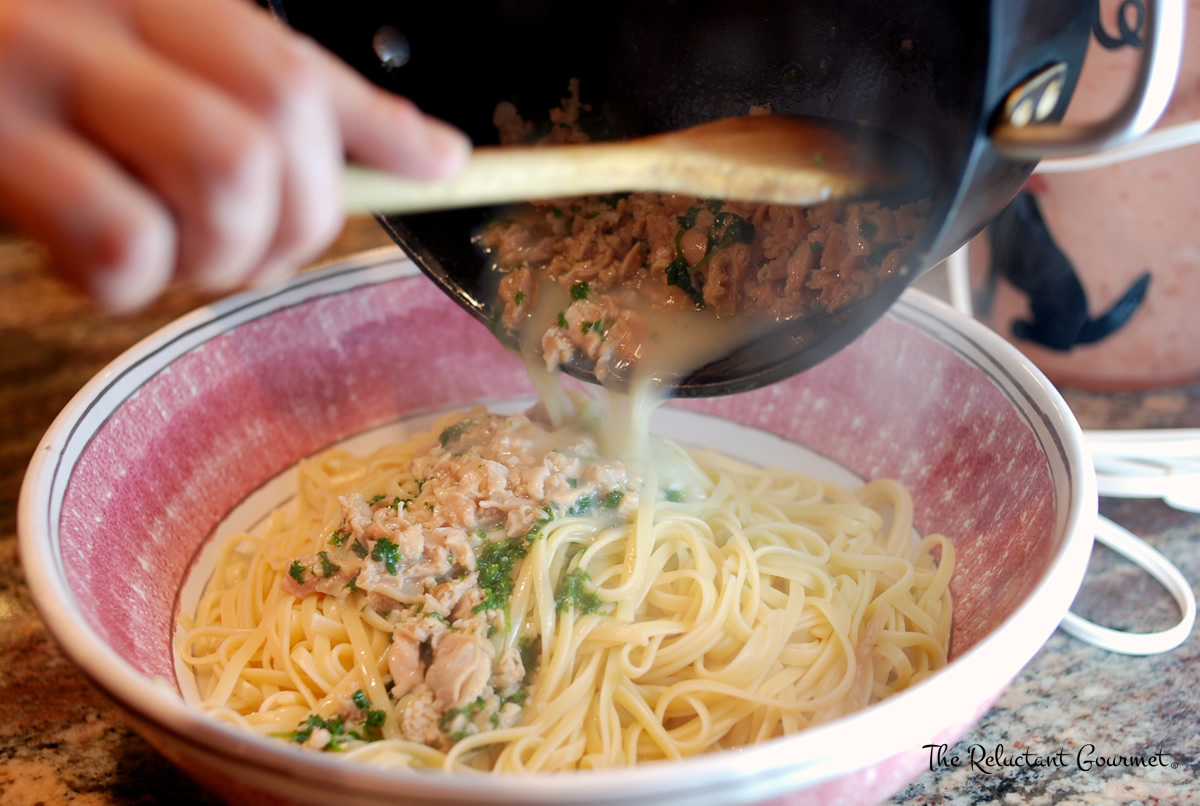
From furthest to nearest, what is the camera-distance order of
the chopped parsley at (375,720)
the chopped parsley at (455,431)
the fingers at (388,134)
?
1. the chopped parsley at (455,431)
2. the chopped parsley at (375,720)
3. the fingers at (388,134)

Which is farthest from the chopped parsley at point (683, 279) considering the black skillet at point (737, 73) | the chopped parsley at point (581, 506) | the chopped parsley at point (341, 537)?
the chopped parsley at point (341, 537)

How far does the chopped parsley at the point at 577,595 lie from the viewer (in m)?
2.30

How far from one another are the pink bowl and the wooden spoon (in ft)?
2.65

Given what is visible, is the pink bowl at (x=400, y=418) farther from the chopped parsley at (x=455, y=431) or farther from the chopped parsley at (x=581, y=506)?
the chopped parsley at (x=581, y=506)

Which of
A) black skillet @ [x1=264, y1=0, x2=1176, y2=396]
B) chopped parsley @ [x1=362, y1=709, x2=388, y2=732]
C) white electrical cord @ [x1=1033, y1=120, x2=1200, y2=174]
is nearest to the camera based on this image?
black skillet @ [x1=264, y1=0, x2=1176, y2=396]

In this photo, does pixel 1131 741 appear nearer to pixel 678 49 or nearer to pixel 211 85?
pixel 678 49

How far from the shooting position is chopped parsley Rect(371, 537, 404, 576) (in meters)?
2.26

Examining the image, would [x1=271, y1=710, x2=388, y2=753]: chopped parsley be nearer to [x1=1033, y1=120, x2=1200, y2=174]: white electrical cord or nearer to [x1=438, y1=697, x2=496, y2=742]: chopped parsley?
[x1=438, y1=697, x2=496, y2=742]: chopped parsley

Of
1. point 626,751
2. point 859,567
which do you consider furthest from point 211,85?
point 859,567

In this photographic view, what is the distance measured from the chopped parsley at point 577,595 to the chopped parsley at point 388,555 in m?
0.43

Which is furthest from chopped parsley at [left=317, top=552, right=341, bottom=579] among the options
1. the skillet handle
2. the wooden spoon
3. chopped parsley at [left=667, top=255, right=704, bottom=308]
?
the skillet handle

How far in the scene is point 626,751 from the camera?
208 centimetres

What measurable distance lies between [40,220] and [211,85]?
0.85 feet

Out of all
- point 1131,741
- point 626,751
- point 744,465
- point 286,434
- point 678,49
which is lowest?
point 626,751
